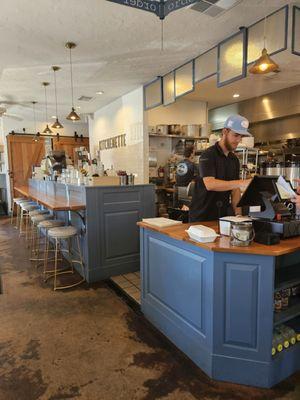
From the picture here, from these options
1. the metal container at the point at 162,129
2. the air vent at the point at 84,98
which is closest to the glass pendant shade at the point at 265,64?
the metal container at the point at 162,129

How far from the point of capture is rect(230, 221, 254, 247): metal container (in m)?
1.66

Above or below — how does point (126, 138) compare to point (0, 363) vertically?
above

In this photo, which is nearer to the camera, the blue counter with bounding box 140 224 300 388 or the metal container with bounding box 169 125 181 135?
the blue counter with bounding box 140 224 300 388

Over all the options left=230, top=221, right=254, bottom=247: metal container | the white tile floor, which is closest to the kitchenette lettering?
the white tile floor

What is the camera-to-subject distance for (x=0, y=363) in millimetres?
2029

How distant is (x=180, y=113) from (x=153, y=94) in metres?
1.32

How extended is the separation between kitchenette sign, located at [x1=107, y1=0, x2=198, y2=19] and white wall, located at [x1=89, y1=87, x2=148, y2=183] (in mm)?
3217

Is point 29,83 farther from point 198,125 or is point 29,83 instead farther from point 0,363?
point 0,363

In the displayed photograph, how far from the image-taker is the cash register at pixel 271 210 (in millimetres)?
1739

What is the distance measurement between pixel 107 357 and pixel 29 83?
5555 millimetres

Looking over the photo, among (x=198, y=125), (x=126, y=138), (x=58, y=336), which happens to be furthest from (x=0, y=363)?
(x=198, y=125)

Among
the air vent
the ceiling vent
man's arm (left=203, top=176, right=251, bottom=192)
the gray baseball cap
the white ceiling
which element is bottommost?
man's arm (left=203, top=176, right=251, bottom=192)

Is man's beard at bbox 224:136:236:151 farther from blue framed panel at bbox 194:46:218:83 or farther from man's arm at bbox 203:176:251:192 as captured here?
blue framed panel at bbox 194:46:218:83

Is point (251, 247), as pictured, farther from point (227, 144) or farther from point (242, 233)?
point (227, 144)
